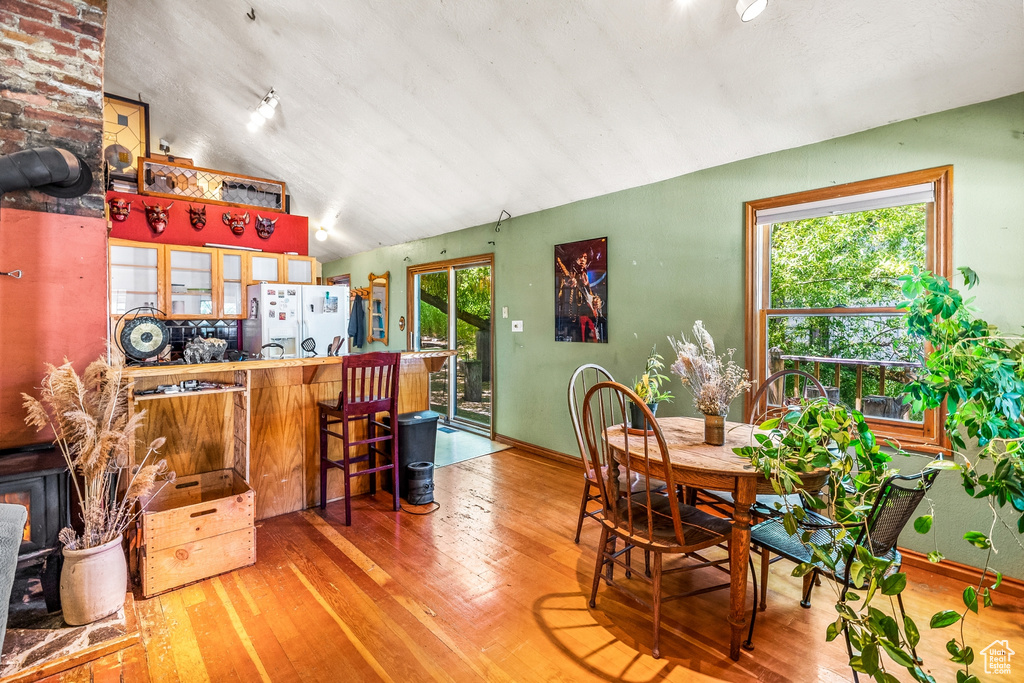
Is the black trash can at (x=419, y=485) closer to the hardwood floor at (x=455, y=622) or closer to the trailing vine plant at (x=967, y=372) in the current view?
the hardwood floor at (x=455, y=622)

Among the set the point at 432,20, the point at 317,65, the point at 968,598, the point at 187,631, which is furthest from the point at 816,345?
the point at 317,65

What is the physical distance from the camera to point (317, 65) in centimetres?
347

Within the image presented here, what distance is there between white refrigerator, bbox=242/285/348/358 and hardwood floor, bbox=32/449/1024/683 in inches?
102

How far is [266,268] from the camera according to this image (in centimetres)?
538

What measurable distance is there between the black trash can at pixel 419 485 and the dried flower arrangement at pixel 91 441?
1535 mm

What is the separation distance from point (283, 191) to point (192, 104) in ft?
3.94

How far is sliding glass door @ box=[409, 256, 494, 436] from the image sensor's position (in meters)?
5.46

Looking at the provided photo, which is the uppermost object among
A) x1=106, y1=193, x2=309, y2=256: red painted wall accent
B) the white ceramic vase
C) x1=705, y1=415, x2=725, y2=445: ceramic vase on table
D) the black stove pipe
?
x1=106, y1=193, x2=309, y2=256: red painted wall accent

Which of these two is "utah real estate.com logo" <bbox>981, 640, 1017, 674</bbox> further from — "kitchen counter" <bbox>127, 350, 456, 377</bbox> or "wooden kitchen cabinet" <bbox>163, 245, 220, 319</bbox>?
"wooden kitchen cabinet" <bbox>163, 245, 220, 319</bbox>

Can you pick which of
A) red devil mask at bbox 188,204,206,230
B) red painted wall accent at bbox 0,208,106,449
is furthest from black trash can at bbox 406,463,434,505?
red devil mask at bbox 188,204,206,230

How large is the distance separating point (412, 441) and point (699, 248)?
2.45 meters

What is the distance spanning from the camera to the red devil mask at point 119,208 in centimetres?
454

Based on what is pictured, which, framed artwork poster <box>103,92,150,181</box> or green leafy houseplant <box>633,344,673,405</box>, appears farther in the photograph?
framed artwork poster <box>103,92,150,181</box>

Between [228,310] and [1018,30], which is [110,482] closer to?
[228,310]
